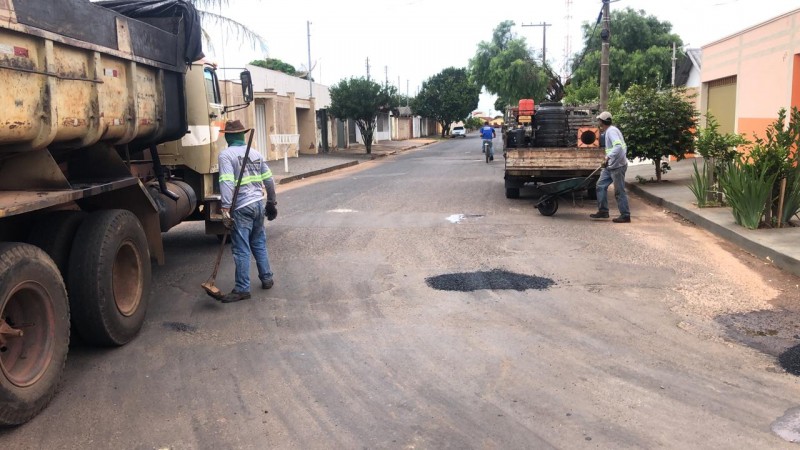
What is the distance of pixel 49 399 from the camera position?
13.4 feet

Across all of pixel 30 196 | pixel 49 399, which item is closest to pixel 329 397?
pixel 49 399

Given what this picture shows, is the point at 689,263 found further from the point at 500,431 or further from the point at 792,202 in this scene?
the point at 500,431

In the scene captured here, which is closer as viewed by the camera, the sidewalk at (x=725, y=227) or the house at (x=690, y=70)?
the sidewalk at (x=725, y=227)

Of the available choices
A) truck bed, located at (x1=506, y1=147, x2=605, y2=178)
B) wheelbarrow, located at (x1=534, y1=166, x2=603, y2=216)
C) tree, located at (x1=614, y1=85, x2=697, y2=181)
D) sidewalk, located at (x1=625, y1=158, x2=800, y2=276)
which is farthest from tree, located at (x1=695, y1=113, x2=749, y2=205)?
tree, located at (x1=614, y1=85, x2=697, y2=181)

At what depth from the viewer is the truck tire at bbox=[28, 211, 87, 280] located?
4.71m

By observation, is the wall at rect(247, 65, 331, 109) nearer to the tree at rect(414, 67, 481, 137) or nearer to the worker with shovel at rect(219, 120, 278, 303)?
the worker with shovel at rect(219, 120, 278, 303)

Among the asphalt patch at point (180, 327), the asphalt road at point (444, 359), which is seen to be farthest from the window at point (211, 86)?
the asphalt patch at point (180, 327)

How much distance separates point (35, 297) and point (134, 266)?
1511 mm

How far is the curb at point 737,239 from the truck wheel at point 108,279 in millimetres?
6617

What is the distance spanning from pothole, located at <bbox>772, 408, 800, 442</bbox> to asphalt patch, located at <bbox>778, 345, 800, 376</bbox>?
2.36 ft

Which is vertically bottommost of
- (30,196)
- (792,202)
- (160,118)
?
(792,202)

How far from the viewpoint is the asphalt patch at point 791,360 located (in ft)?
15.0

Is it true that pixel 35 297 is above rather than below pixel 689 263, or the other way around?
above

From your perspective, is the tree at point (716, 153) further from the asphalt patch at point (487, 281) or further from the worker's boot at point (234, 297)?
the worker's boot at point (234, 297)
